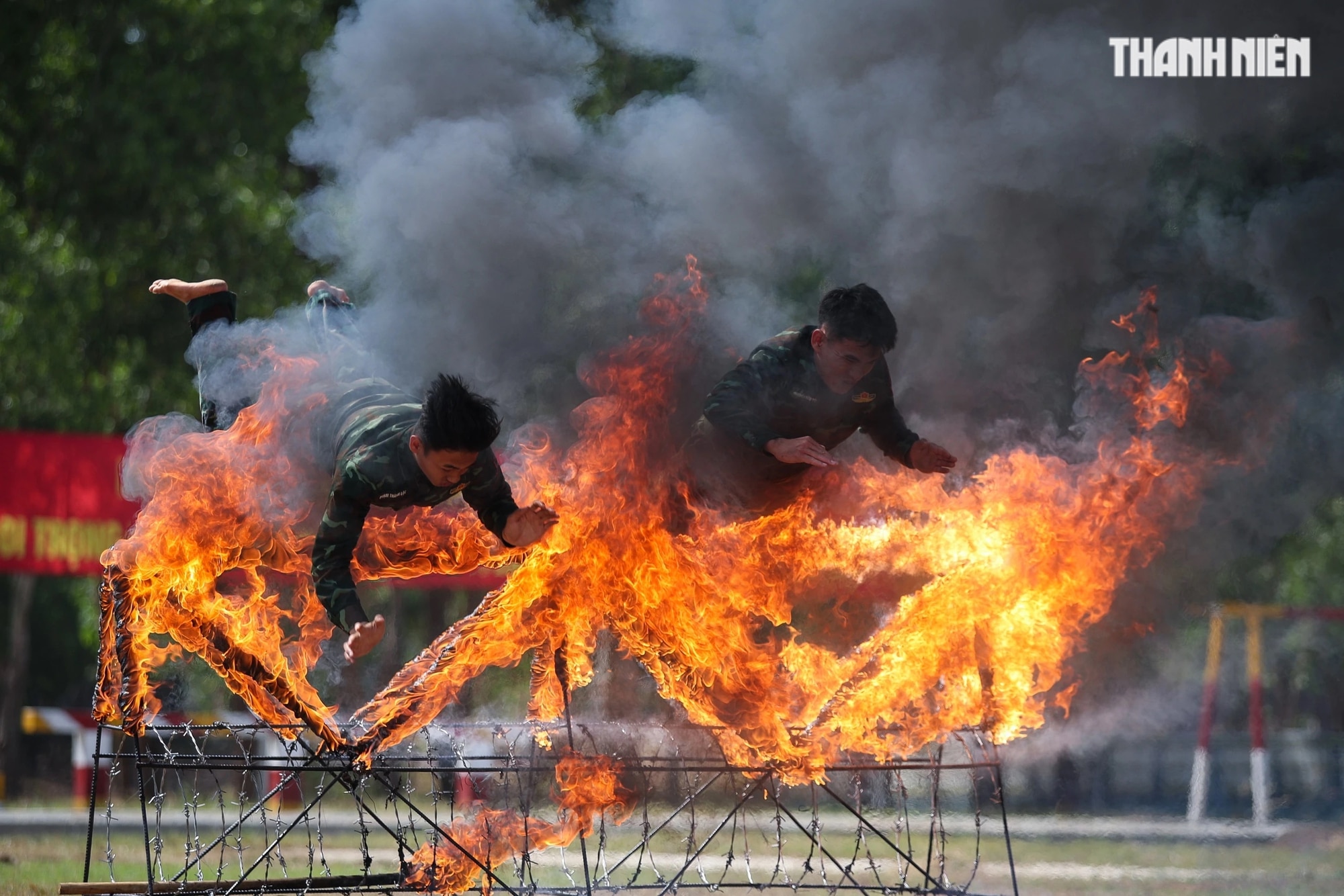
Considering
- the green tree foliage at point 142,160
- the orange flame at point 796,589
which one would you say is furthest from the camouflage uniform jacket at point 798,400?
the green tree foliage at point 142,160

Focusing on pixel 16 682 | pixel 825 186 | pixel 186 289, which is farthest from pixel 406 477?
pixel 16 682

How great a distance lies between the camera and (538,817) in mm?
7496

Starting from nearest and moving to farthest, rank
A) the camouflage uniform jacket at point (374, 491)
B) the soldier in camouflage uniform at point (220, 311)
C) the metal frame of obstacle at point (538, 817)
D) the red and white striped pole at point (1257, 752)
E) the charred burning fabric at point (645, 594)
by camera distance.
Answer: the camouflage uniform jacket at point (374, 491) < the metal frame of obstacle at point (538, 817) < the charred burning fabric at point (645, 594) < the soldier in camouflage uniform at point (220, 311) < the red and white striped pole at point (1257, 752)

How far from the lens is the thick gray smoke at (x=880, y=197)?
10070mm

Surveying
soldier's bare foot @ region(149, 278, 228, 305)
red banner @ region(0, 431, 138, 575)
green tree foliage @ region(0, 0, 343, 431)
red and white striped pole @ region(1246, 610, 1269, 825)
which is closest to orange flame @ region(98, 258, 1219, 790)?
soldier's bare foot @ region(149, 278, 228, 305)

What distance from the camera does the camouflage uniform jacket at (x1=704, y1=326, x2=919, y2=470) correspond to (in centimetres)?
752

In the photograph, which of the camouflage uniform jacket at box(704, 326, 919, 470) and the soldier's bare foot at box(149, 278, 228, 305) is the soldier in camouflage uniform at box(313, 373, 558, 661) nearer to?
the camouflage uniform jacket at box(704, 326, 919, 470)

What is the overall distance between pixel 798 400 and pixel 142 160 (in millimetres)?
13518

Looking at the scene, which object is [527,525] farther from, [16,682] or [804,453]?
[16,682]

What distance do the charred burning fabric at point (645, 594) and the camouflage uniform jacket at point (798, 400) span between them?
0.58 m

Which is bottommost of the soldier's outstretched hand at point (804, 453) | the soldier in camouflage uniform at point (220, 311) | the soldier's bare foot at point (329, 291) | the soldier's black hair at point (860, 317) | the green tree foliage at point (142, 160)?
the soldier's outstretched hand at point (804, 453)

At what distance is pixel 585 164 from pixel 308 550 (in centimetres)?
451

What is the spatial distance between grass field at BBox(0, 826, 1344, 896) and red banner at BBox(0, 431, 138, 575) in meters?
3.19

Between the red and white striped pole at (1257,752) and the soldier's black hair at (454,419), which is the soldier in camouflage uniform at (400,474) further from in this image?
the red and white striped pole at (1257,752)
